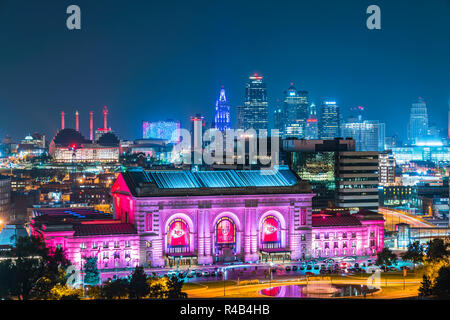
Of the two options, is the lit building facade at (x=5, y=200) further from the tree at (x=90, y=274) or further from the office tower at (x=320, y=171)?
the tree at (x=90, y=274)

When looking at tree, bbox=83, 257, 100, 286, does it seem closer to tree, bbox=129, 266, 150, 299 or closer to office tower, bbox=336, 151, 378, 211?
tree, bbox=129, 266, 150, 299

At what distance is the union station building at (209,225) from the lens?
78.0 meters

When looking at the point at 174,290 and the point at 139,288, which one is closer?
the point at 174,290

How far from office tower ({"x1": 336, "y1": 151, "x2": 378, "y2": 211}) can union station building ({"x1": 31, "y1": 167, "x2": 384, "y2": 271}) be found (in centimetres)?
4023

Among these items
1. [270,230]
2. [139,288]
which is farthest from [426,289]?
[270,230]

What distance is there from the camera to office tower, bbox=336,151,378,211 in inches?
5118

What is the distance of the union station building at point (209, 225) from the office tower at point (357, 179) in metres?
40.2

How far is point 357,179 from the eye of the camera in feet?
432

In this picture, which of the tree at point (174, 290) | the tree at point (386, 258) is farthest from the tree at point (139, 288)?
the tree at point (386, 258)

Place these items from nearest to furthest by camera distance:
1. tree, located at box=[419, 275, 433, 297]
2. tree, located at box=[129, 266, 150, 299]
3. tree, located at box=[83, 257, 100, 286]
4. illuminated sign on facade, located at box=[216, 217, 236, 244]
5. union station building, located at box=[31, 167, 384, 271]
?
tree, located at box=[419, 275, 433, 297]
tree, located at box=[129, 266, 150, 299]
tree, located at box=[83, 257, 100, 286]
union station building, located at box=[31, 167, 384, 271]
illuminated sign on facade, located at box=[216, 217, 236, 244]

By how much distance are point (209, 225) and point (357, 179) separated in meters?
57.5

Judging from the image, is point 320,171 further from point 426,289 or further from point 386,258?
point 426,289

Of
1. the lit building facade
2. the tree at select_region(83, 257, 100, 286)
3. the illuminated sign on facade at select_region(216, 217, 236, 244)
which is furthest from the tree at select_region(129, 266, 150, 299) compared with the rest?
the lit building facade
